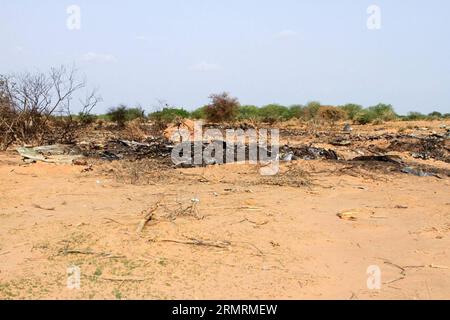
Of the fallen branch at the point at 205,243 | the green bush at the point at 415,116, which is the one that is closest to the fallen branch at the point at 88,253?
the fallen branch at the point at 205,243

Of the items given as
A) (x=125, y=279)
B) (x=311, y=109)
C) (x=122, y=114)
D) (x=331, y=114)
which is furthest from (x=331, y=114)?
(x=125, y=279)

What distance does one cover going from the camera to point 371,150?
13398 mm

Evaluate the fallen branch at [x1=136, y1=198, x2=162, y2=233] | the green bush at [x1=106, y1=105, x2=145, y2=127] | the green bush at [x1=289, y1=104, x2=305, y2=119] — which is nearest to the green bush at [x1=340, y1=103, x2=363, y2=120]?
the green bush at [x1=289, y1=104, x2=305, y2=119]

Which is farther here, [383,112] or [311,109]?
[311,109]

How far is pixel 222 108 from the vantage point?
27875 millimetres

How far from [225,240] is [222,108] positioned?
23156mm

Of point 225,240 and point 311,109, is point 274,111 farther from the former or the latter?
point 225,240

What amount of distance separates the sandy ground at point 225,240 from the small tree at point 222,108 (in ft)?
64.3

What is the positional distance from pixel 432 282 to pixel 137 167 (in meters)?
6.78

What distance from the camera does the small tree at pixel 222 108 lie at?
27.9 metres

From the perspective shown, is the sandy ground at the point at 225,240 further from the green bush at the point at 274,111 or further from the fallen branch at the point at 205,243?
the green bush at the point at 274,111

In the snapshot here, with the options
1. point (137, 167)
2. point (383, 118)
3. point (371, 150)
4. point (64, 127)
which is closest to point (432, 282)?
point (137, 167)

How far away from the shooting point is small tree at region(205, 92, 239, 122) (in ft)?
91.6

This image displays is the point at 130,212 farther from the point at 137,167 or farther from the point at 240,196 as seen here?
the point at 137,167
